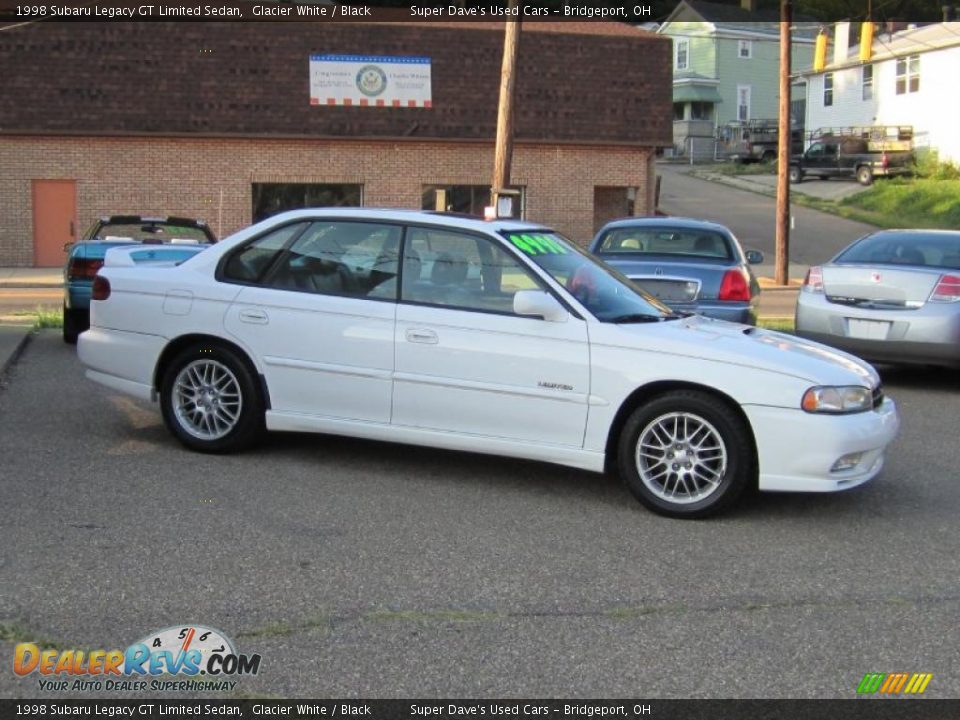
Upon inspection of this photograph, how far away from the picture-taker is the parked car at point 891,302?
10.3 meters

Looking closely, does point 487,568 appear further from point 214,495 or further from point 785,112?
A: point 785,112

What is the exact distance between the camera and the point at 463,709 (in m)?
3.86

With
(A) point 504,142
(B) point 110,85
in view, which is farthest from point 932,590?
(B) point 110,85

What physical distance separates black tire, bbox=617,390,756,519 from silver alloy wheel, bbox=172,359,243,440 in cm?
254

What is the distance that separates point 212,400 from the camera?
729cm

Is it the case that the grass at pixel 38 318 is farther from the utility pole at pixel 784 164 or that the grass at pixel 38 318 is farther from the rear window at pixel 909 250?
the utility pole at pixel 784 164

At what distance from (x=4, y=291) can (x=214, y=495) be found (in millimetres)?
17916

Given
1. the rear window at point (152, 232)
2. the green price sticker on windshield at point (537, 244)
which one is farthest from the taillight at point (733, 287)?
the rear window at point (152, 232)

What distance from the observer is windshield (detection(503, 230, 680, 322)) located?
674 cm

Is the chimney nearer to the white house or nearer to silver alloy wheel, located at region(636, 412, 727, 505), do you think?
the white house

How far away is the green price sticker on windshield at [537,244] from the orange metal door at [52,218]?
23.1 m

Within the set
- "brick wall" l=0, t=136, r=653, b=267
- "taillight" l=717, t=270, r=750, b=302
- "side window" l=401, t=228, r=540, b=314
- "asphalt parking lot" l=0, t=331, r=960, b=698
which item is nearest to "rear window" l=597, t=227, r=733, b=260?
"taillight" l=717, t=270, r=750, b=302

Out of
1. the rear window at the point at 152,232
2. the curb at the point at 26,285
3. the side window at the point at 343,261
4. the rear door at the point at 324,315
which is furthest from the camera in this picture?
the curb at the point at 26,285

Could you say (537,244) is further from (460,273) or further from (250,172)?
(250,172)
